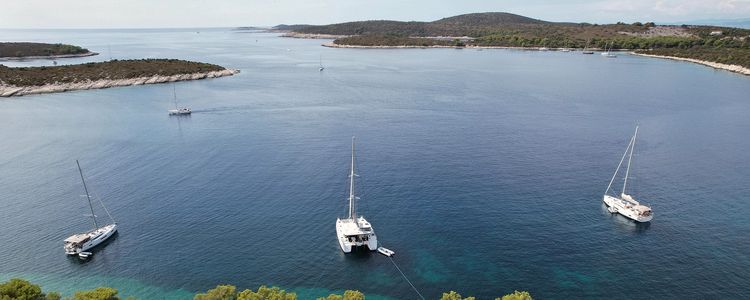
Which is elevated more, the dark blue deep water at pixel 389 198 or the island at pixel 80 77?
the island at pixel 80 77

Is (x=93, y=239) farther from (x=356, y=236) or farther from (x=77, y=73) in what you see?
(x=77, y=73)

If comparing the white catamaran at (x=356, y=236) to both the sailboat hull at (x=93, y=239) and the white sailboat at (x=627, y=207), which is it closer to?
the sailboat hull at (x=93, y=239)

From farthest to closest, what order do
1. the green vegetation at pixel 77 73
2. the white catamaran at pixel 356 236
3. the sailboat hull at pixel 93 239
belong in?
the green vegetation at pixel 77 73 < the white catamaran at pixel 356 236 < the sailboat hull at pixel 93 239

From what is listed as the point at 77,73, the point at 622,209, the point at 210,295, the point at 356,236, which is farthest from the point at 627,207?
the point at 77,73

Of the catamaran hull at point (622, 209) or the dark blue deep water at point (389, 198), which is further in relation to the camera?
the catamaran hull at point (622, 209)

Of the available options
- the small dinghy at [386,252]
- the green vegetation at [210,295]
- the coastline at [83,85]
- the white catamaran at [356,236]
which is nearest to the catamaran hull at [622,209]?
the small dinghy at [386,252]

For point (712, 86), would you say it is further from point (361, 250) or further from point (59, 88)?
point (59, 88)

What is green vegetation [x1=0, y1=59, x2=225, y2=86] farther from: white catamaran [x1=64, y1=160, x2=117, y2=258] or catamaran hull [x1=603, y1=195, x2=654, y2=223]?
catamaran hull [x1=603, y1=195, x2=654, y2=223]

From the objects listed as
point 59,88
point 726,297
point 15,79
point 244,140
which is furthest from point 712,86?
point 15,79
